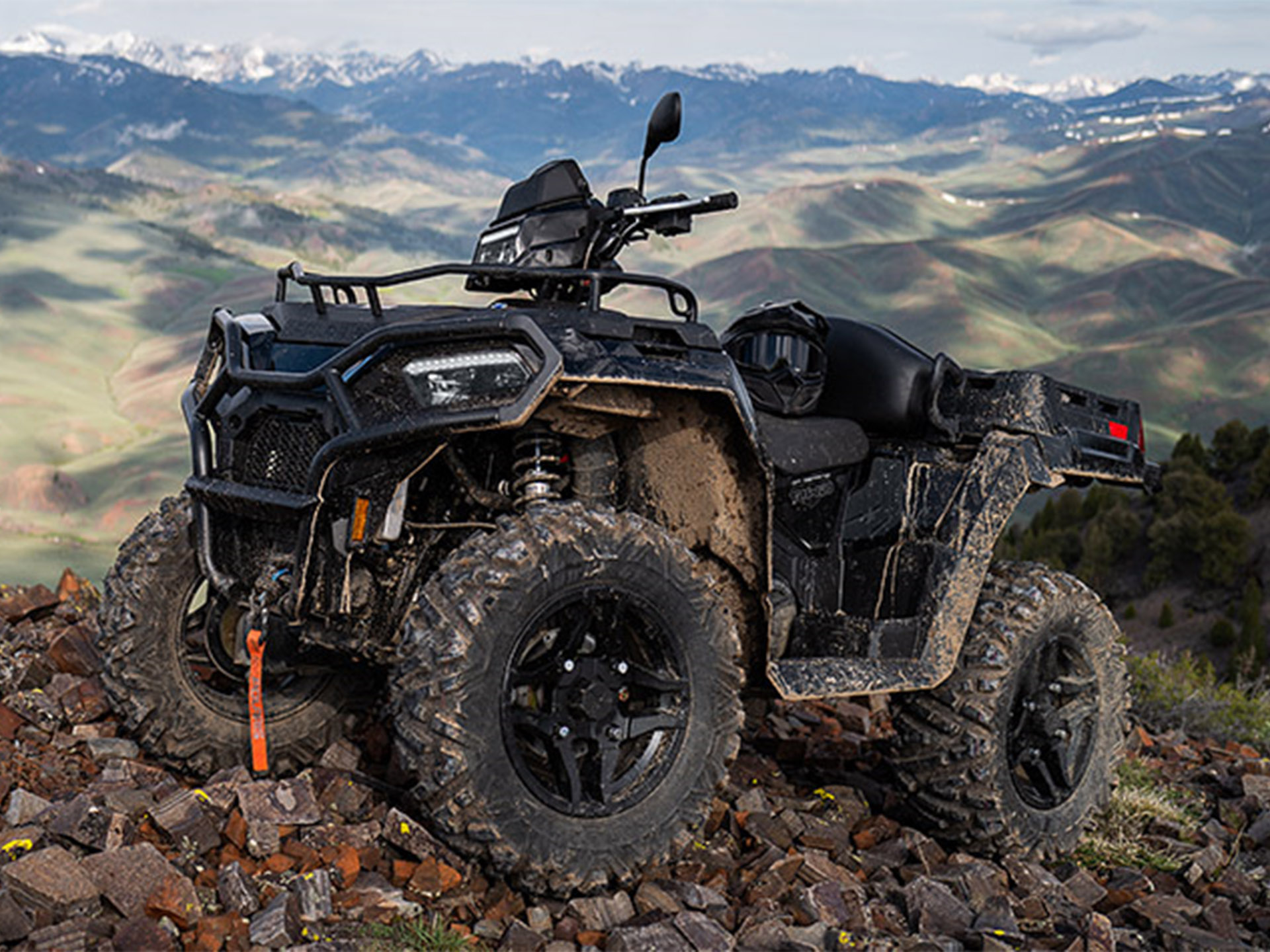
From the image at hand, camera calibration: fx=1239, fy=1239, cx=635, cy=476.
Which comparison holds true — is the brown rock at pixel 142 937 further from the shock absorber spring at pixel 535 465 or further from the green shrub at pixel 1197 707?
the green shrub at pixel 1197 707

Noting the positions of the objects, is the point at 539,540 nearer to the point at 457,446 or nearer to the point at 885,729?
the point at 457,446

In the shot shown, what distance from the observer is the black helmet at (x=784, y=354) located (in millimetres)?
5273

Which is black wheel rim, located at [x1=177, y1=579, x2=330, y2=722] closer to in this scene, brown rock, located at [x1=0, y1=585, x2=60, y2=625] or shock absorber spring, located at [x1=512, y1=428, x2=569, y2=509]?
shock absorber spring, located at [x1=512, y1=428, x2=569, y2=509]

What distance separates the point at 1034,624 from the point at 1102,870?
3.87 ft

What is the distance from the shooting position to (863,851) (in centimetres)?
490

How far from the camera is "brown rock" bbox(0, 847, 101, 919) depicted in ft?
10.9

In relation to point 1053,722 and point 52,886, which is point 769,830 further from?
point 52,886

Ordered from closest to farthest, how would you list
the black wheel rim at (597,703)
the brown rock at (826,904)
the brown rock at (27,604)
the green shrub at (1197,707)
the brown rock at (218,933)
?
the brown rock at (218,933)
the black wheel rim at (597,703)
the brown rock at (826,904)
the brown rock at (27,604)
the green shrub at (1197,707)

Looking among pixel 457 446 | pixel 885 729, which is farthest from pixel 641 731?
pixel 885 729

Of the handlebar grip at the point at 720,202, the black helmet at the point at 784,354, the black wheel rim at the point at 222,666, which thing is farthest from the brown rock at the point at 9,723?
the handlebar grip at the point at 720,202

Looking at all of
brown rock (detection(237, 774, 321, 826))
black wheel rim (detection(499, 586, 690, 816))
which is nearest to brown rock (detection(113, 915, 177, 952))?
brown rock (detection(237, 774, 321, 826))

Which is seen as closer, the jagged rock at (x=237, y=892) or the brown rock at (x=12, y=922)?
the brown rock at (x=12, y=922)

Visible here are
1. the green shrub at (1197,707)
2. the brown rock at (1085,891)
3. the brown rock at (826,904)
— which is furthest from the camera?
the green shrub at (1197,707)

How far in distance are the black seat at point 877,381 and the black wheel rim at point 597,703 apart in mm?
1796
